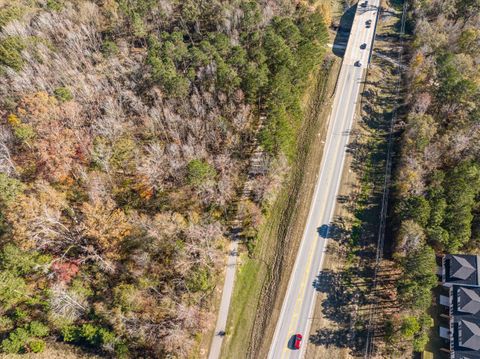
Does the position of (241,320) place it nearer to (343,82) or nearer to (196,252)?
(196,252)

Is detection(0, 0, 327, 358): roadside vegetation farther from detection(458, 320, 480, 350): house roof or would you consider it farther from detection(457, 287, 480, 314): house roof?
detection(458, 320, 480, 350): house roof

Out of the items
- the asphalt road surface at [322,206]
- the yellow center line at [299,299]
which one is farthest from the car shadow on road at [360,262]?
the yellow center line at [299,299]

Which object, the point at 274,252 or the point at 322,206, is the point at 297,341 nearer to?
the point at 274,252

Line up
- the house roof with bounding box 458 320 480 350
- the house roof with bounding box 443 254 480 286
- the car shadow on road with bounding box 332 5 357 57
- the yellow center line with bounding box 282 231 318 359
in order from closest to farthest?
the house roof with bounding box 458 320 480 350, the yellow center line with bounding box 282 231 318 359, the house roof with bounding box 443 254 480 286, the car shadow on road with bounding box 332 5 357 57

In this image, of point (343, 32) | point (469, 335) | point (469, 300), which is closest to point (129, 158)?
point (469, 300)

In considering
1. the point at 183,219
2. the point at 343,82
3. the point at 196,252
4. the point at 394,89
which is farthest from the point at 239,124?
the point at 394,89

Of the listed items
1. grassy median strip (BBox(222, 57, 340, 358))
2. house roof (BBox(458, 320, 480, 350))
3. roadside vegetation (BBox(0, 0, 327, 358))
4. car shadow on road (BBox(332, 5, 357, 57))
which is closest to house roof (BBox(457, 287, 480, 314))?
house roof (BBox(458, 320, 480, 350))
